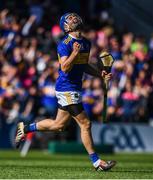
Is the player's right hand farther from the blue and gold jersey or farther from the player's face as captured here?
the player's face

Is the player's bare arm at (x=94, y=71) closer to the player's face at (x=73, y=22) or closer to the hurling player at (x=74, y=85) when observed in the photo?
the hurling player at (x=74, y=85)

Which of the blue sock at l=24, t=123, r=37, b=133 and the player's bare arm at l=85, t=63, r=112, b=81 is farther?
the blue sock at l=24, t=123, r=37, b=133

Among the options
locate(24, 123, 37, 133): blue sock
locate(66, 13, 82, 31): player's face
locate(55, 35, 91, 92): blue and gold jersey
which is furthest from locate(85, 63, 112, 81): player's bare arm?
locate(24, 123, 37, 133): blue sock

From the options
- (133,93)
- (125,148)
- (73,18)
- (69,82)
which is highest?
(73,18)

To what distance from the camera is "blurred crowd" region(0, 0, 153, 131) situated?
24.3 metres

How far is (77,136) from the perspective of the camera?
24.6 m

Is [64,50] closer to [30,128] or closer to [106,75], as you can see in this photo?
[106,75]

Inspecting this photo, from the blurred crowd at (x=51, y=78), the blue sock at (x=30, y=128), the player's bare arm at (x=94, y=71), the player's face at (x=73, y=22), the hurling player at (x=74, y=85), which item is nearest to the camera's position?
the hurling player at (x=74, y=85)

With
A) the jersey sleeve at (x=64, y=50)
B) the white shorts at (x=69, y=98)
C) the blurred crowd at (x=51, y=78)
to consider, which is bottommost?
the blurred crowd at (x=51, y=78)

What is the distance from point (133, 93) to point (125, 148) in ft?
5.40

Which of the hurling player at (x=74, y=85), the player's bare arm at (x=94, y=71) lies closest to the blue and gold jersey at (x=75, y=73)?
Result: the hurling player at (x=74, y=85)

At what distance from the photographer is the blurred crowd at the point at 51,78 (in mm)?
24328

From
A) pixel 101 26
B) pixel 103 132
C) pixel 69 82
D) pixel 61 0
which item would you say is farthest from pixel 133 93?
pixel 69 82

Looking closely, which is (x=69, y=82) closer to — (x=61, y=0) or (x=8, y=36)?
(x=8, y=36)
